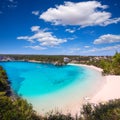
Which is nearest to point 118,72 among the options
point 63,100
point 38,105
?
point 63,100

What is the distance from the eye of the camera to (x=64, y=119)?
634 inches

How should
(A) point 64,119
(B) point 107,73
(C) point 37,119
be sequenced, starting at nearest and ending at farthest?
(A) point 64,119 < (C) point 37,119 < (B) point 107,73

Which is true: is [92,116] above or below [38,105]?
above

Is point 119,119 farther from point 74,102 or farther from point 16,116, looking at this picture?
point 74,102

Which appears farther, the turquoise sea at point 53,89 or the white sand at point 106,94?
the turquoise sea at point 53,89

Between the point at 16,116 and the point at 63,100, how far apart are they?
18892 millimetres

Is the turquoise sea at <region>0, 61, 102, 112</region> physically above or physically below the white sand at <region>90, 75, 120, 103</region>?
below

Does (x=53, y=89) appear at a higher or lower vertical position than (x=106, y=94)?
lower

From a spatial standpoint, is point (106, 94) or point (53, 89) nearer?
point (106, 94)

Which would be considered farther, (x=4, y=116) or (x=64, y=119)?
(x=64, y=119)

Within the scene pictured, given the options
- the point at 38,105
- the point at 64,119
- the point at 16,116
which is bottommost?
the point at 38,105

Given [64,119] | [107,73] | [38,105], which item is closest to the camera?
[64,119]

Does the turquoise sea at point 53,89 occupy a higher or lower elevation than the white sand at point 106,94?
lower

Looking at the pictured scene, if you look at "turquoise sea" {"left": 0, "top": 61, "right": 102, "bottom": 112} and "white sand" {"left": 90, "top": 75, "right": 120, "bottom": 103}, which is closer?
"white sand" {"left": 90, "top": 75, "right": 120, "bottom": 103}
